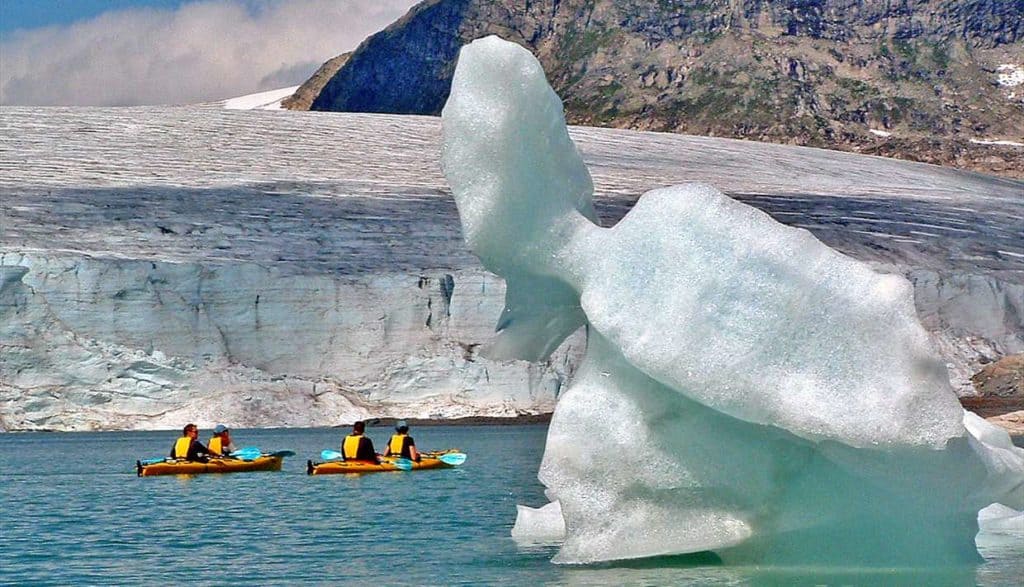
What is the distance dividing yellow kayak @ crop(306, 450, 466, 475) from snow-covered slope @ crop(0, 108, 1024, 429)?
516 centimetres

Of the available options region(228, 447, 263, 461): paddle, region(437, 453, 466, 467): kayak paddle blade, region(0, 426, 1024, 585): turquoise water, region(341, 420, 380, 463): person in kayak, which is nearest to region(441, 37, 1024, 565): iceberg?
region(0, 426, 1024, 585): turquoise water

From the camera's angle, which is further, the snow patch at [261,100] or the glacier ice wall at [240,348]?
the snow patch at [261,100]

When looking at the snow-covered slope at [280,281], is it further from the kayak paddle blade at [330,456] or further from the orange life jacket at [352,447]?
the orange life jacket at [352,447]

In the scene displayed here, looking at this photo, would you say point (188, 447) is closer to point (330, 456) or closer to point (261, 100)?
point (330, 456)

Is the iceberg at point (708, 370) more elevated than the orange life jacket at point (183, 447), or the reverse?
the iceberg at point (708, 370)

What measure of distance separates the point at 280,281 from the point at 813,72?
1817 inches

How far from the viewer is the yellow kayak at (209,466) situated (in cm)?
1650

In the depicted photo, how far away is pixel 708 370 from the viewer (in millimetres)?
6441

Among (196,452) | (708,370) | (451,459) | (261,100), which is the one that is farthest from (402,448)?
(261,100)

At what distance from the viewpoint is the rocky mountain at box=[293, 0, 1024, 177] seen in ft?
205

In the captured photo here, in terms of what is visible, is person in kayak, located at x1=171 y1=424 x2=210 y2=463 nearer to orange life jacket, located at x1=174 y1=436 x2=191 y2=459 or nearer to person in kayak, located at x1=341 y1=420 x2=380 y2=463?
orange life jacket, located at x1=174 y1=436 x2=191 y2=459

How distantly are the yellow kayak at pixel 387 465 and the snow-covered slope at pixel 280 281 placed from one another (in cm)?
516

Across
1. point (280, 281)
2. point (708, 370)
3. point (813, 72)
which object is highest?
point (708, 370)

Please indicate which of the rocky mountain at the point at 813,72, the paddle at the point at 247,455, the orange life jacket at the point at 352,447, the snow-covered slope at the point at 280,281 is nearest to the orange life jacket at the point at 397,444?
the orange life jacket at the point at 352,447
